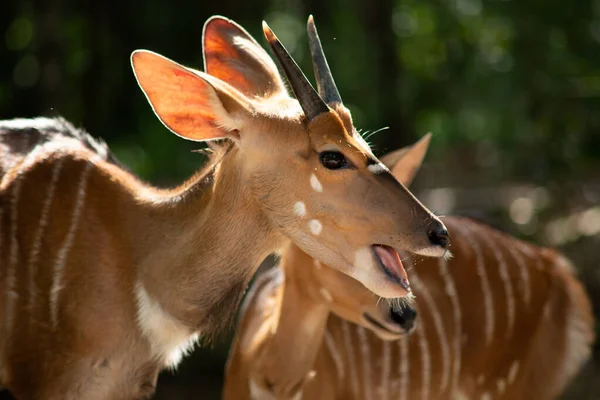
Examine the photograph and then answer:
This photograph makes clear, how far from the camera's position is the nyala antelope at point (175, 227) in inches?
96.8

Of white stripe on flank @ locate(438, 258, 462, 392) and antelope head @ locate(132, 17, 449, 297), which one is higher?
antelope head @ locate(132, 17, 449, 297)

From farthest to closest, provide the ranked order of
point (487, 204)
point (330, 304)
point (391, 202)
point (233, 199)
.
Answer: point (487, 204) → point (330, 304) → point (233, 199) → point (391, 202)

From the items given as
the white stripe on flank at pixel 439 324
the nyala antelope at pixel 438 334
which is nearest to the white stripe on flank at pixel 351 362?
the nyala antelope at pixel 438 334

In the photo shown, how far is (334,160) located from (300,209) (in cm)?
16

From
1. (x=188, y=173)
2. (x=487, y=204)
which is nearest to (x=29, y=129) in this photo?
(x=188, y=173)

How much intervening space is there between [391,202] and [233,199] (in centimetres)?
45

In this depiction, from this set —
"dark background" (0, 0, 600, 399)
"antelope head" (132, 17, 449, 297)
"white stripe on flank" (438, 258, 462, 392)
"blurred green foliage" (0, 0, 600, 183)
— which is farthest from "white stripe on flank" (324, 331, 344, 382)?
"blurred green foliage" (0, 0, 600, 183)

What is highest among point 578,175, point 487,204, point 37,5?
point 37,5

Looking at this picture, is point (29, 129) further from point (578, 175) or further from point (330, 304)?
point (578, 175)

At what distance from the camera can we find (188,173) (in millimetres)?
6020

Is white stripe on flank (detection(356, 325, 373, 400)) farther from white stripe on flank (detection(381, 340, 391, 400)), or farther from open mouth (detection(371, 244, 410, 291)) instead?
open mouth (detection(371, 244, 410, 291))

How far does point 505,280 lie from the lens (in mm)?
4039

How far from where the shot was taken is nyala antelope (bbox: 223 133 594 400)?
10.7 feet

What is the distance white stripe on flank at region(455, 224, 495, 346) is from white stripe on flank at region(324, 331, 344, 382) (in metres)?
0.70
